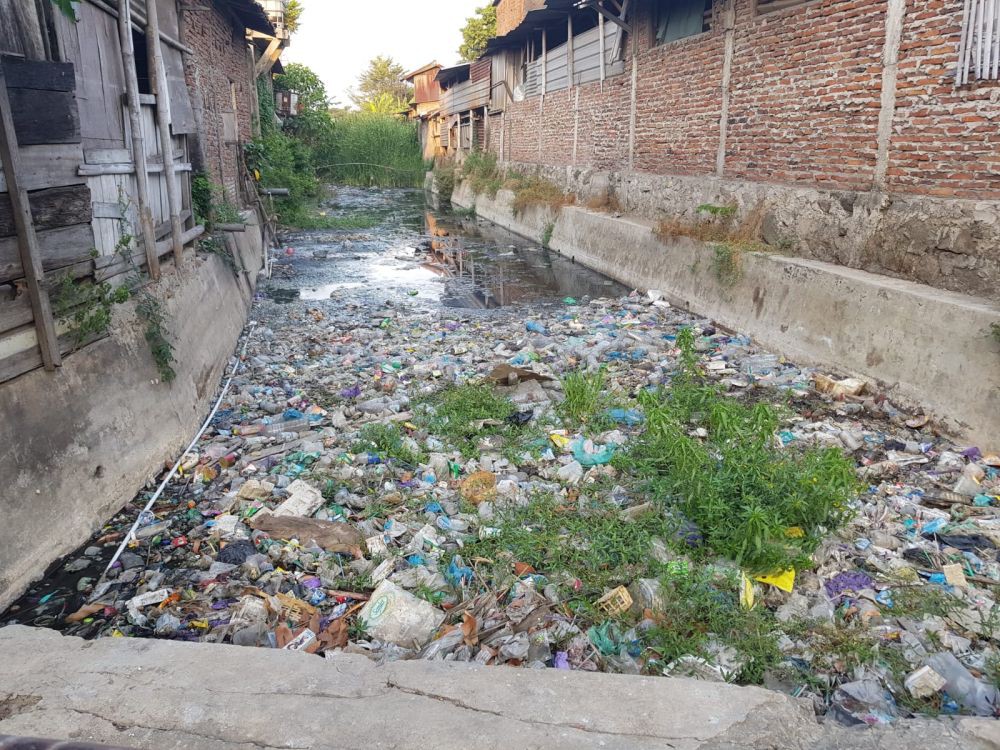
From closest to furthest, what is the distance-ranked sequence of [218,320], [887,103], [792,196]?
[887,103] → [218,320] → [792,196]

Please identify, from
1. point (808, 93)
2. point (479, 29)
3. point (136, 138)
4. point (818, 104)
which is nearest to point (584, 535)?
point (136, 138)

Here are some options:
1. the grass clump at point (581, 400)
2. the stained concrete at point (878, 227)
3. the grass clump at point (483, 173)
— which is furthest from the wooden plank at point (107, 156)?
the grass clump at point (483, 173)

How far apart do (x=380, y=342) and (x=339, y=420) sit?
226 centimetres

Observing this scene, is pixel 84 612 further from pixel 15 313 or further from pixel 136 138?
pixel 136 138

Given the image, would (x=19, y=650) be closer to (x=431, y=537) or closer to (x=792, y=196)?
(x=431, y=537)

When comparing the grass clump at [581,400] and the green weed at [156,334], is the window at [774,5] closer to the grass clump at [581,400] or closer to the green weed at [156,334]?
the grass clump at [581,400]

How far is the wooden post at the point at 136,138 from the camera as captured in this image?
484 cm

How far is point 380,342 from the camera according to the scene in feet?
23.0

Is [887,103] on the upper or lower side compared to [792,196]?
upper

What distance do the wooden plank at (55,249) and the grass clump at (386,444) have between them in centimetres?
190

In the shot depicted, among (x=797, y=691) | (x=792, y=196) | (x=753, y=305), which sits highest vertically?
(x=792, y=196)

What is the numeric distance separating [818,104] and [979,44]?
1.87m

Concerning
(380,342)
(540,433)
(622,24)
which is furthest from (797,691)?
(622,24)

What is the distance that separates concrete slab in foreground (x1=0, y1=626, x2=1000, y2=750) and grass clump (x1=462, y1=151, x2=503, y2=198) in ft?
56.1
